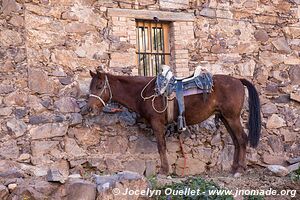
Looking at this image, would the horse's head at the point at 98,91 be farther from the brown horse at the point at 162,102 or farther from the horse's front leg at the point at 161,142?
the horse's front leg at the point at 161,142

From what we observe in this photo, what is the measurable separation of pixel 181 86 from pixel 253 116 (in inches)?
51.0

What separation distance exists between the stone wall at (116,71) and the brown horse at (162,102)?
385mm

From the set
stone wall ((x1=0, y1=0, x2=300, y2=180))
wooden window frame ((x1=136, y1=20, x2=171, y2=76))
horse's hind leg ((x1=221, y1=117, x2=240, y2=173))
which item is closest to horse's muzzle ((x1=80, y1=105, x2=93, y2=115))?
stone wall ((x1=0, y1=0, x2=300, y2=180))

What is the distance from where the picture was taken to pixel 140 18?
7777 millimetres

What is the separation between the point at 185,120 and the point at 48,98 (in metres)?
2.08

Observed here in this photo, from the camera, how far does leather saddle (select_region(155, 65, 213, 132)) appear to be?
23.0 feet

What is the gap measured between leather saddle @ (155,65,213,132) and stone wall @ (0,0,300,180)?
74 cm

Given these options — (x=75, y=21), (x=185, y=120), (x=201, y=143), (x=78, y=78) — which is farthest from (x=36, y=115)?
(x=201, y=143)

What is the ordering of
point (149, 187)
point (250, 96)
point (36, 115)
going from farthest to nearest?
1. point (250, 96)
2. point (36, 115)
3. point (149, 187)

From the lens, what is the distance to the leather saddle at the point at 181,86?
7.02 meters

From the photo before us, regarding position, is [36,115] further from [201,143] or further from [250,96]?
[250,96]

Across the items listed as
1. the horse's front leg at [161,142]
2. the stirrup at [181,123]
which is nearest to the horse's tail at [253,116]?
the stirrup at [181,123]

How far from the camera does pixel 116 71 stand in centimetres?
757

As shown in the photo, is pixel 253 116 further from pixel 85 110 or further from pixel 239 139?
pixel 85 110
